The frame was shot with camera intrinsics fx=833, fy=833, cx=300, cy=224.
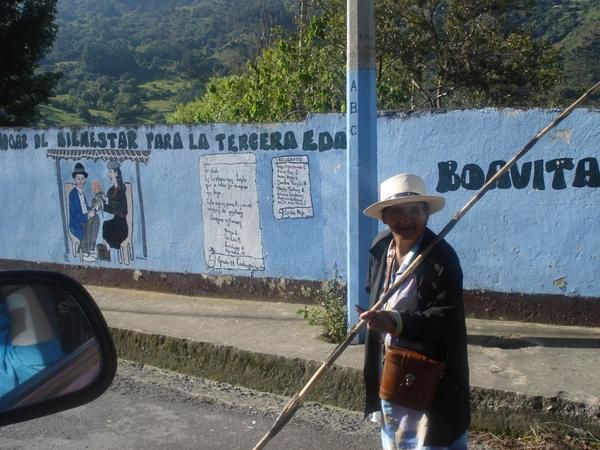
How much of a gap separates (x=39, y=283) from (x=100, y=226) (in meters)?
6.73

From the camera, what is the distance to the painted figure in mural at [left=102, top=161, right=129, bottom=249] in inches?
347

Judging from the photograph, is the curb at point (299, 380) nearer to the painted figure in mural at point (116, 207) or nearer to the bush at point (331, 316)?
the bush at point (331, 316)

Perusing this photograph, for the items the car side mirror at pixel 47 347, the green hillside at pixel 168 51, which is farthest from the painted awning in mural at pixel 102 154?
the green hillside at pixel 168 51

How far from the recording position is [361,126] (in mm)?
6055

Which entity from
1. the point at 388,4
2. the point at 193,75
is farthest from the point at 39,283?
the point at 193,75

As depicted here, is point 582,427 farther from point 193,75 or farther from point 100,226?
point 193,75

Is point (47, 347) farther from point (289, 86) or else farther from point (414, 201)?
point (289, 86)

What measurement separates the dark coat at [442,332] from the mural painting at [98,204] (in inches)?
223

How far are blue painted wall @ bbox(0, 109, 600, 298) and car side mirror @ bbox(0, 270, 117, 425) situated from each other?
4.68 metres

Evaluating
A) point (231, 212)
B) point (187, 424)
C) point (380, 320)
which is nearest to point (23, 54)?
point (231, 212)

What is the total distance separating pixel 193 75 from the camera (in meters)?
59.6

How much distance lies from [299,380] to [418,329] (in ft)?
9.15

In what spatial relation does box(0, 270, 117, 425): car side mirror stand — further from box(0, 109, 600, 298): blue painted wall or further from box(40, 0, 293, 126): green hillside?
box(40, 0, 293, 126): green hillside

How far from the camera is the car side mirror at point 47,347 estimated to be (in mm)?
2314
